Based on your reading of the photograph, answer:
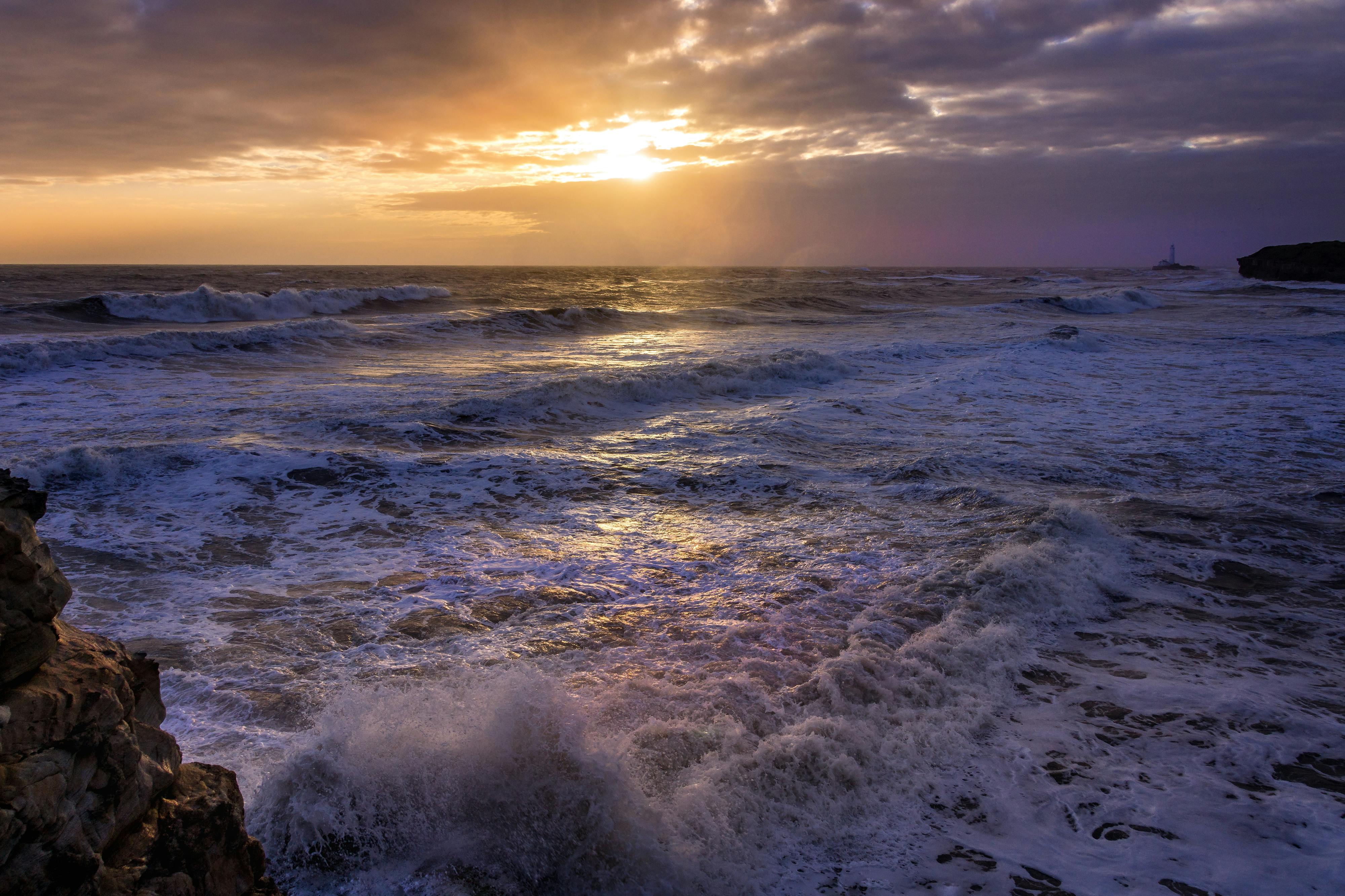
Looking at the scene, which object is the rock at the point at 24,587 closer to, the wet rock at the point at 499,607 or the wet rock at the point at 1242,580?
the wet rock at the point at 499,607

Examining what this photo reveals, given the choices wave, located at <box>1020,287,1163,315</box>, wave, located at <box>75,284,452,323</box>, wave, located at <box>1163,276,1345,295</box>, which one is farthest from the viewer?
wave, located at <box>1163,276,1345,295</box>

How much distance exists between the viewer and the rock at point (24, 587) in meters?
1.70

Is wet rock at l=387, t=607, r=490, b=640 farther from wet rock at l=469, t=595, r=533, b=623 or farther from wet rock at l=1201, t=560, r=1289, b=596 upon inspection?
wet rock at l=1201, t=560, r=1289, b=596

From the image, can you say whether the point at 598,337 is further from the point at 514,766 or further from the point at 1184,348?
the point at 514,766

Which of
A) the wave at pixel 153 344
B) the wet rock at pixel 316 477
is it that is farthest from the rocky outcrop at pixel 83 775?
the wave at pixel 153 344

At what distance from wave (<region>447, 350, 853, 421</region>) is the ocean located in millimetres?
143

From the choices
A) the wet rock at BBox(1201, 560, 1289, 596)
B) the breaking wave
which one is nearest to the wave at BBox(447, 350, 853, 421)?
the wet rock at BBox(1201, 560, 1289, 596)

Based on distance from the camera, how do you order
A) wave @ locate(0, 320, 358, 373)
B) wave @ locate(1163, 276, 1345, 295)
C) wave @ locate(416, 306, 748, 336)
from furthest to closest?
wave @ locate(1163, 276, 1345, 295), wave @ locate(416, 306, 748, 336), wave @ locate(0, 320, 358, 373)

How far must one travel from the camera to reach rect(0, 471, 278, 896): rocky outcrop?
5.26 ft

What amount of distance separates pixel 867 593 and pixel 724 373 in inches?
390

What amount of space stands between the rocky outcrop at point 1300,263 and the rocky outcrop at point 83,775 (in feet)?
217

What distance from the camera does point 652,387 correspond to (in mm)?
13250

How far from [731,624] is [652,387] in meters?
8.97

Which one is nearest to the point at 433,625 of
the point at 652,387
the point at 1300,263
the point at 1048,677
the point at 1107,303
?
the point at 1048,677
